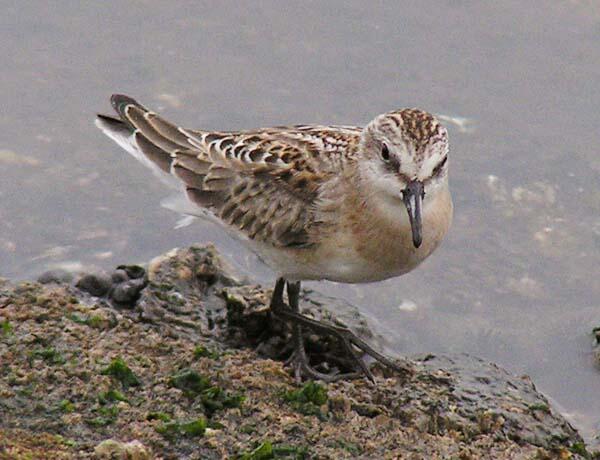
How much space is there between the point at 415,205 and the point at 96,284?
2.67 metres

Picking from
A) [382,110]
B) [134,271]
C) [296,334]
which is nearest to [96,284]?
[134,271]

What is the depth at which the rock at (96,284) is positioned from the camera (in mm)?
7953

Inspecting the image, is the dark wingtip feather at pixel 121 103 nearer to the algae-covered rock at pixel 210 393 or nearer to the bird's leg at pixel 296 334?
the algae-covered rock at pixel 210 393

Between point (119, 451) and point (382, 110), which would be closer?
point (119, 451)

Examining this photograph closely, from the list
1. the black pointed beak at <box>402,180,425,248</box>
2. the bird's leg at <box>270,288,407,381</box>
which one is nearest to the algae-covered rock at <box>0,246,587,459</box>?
the bird's leg at <box>270,288,407,381</box>

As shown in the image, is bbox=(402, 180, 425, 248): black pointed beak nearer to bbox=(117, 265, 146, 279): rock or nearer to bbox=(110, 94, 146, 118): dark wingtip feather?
bbox=(117, 265, 146, 279): rock

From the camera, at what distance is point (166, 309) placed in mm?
7598

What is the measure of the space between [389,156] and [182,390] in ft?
6.11

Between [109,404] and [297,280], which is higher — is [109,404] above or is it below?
below

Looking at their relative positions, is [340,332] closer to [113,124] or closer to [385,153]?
[385,153]

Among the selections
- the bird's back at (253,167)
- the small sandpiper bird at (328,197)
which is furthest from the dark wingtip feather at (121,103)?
the small sandpiper bird at (328,197)

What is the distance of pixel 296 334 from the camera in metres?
7.58

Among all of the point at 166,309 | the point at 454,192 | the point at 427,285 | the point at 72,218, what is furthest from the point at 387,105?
the point at 166,309

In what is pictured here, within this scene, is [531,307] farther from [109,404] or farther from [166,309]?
[109,404]
